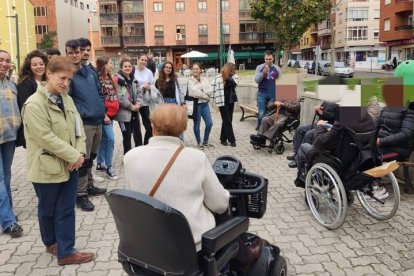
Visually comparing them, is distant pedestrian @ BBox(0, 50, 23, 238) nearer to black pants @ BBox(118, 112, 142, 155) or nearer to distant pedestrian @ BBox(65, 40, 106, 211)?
distant pedestrian @ BBox(65, 40, 106, 211)

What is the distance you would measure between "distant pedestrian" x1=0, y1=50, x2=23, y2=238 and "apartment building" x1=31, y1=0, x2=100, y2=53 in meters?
63.1

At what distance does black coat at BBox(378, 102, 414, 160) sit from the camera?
4941mm

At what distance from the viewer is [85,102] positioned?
497cm

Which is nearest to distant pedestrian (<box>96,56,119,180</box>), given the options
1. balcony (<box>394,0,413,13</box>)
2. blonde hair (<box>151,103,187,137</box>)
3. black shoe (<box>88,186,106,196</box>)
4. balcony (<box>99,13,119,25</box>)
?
black shoe (<box>88,186,106,196</box>)

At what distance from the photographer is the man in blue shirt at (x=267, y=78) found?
9242mm

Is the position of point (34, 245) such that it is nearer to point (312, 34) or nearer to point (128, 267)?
point (128, 267)

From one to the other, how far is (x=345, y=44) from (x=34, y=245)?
240 feet

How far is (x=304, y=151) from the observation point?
16.7 ft

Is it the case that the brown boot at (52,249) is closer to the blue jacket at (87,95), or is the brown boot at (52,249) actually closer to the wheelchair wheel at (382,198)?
the blue jacket at (87,95)

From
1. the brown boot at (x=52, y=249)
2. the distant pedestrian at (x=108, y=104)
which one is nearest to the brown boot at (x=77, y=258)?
the brown boot at (x=52, y=249)

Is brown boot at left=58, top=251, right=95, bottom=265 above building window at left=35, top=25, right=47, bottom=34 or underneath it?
underneath

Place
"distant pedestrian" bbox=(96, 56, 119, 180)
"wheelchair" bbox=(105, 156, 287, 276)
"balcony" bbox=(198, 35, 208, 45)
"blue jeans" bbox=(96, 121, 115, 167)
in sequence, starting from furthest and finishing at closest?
"balcony" bbox=(198, 35, 208, 45)
"blue jeans" bbox=(96, 121, 115, 167)
"distant pedestrian" bbox=(96, 56, 119, 180)
"wheelchair" bbox=(105, 156, 287, 276)

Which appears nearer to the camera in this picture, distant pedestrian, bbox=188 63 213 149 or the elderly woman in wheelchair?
the elderly woman in wheelchair

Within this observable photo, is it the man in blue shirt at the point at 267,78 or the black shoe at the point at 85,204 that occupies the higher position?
the man in blue shirt at the point at 267,78
